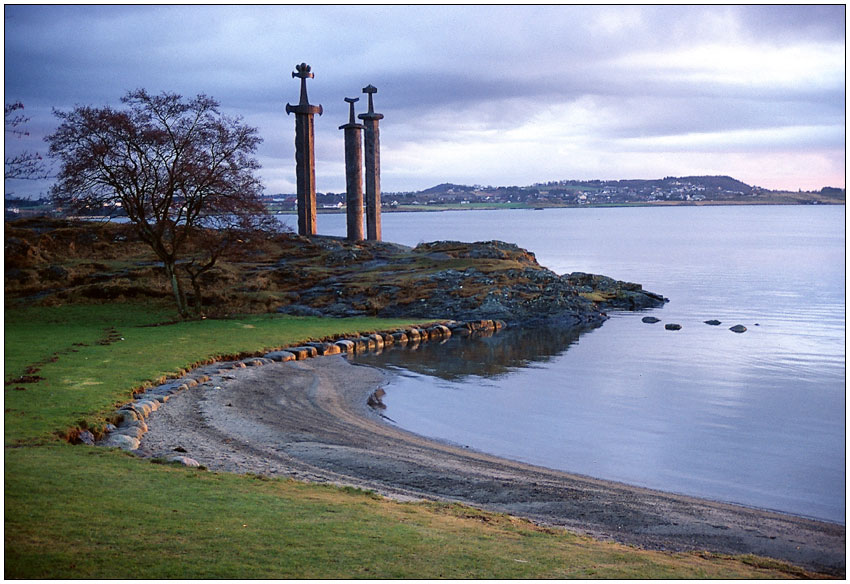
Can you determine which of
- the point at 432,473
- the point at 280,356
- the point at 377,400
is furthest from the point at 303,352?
the point at 432,473

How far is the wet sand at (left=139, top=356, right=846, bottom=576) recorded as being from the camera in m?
12.6

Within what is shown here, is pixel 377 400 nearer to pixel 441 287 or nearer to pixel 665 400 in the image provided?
pixel 665 400

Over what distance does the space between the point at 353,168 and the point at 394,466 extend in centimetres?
3516

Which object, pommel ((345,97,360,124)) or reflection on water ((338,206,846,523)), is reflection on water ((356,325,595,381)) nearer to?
reflection on water ((338,206,846,523))

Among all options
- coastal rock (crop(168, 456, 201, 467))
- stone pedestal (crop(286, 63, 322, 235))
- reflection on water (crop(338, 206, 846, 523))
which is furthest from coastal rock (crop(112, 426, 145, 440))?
stone pedestal (crop(286, 63, 322, 235))

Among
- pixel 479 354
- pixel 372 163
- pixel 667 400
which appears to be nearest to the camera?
pixel 667 400

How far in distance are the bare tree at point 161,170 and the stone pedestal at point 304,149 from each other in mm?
13262

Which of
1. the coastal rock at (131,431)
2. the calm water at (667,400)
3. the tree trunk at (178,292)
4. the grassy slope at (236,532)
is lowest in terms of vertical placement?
the calm water at (667,400)

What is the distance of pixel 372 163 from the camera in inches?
1982

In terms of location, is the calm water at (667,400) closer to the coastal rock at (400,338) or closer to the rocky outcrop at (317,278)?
the coastal rock at (400,338)

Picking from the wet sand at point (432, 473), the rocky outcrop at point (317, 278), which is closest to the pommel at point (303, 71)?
the rocky outcrop at point (317, 278)

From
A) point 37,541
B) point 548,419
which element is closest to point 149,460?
point 37,541

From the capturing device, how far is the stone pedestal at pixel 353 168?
1896 inches

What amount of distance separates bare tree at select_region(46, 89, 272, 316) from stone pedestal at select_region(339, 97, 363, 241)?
14.8 m
